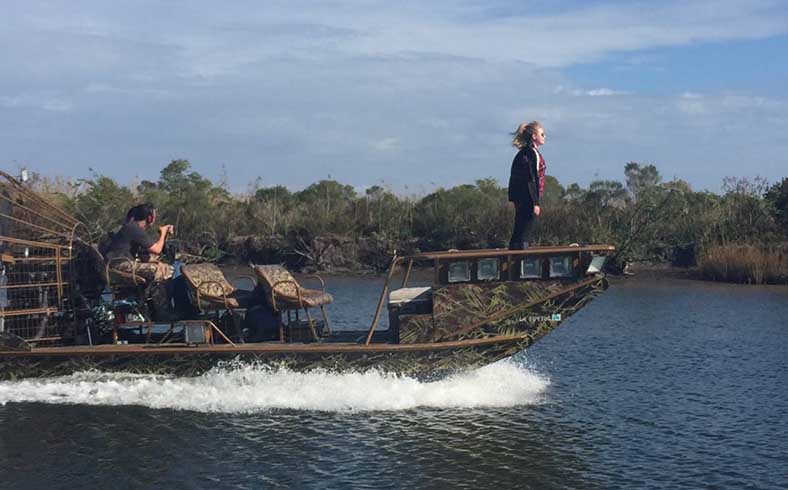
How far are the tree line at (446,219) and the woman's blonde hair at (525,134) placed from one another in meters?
18.9

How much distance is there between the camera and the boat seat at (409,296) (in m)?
12.4

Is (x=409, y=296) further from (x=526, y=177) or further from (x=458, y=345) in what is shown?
(x=526, y=177)

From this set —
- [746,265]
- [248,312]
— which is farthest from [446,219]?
[248,312]

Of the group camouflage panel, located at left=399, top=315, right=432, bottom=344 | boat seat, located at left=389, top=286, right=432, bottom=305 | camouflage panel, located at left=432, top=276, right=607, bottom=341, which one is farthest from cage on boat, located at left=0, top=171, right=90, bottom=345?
camouflage panel, located at left=432, top=276, right=607, bottom=341

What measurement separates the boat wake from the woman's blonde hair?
10.8ft

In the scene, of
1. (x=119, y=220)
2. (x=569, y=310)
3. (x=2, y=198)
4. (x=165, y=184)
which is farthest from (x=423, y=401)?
(x=165, y=184)

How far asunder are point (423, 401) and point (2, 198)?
678 cm

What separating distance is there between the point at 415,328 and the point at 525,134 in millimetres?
3002

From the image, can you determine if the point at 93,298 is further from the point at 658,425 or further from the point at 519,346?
the point at 658,425

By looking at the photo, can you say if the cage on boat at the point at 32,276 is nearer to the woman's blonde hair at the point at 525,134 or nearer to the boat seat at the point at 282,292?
the boat seat at the point at 282,292

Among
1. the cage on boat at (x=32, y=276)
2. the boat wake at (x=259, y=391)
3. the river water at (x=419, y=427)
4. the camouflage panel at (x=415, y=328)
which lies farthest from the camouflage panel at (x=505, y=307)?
the cage on boat at (x=32, y=276)

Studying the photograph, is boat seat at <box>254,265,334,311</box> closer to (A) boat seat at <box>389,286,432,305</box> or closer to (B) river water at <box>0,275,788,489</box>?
(B) river water at <box>0,275,788,489</box>

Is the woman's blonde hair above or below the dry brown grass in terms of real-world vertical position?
above

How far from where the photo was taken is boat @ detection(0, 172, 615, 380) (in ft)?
39.4
